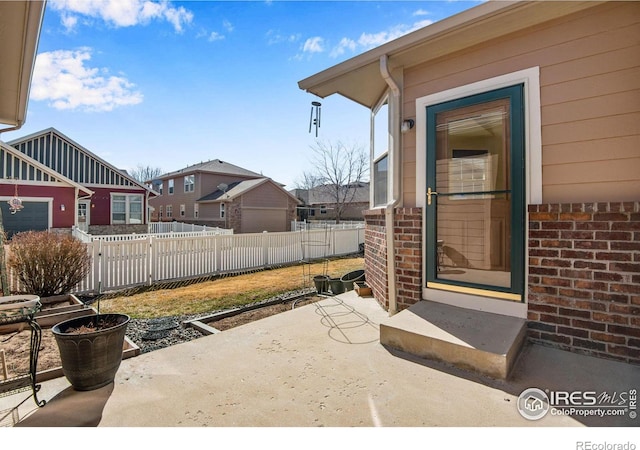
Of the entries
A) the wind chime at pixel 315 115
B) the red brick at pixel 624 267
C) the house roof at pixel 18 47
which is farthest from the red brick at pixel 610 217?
the house roof at pixel 18 47

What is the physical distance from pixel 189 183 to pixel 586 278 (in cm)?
2671

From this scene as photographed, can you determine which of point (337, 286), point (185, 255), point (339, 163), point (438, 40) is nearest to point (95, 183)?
point (185, 255)

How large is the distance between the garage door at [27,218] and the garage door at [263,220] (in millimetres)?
11208

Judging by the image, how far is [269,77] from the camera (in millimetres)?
6211

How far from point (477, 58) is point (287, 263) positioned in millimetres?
8577

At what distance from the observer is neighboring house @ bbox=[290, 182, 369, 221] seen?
→ 28.0m

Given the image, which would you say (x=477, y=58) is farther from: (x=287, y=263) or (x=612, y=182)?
(x=287, y=263)

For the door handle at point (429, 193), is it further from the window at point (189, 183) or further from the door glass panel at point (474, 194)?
the window at point (189, 183)

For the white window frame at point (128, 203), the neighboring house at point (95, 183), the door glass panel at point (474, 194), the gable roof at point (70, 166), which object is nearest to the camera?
the door glass panel at point (474, 194)

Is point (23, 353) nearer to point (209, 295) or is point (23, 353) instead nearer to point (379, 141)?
point (209, 295)

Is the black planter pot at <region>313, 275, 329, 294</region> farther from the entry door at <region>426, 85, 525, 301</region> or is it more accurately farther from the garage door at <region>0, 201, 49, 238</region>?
the garage door at <region>0, 201, 49, 238</region>

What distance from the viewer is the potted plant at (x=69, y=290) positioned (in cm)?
231
